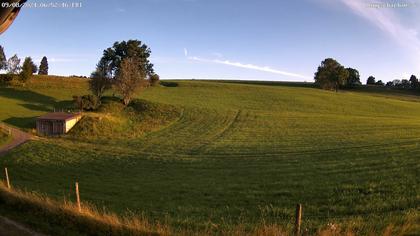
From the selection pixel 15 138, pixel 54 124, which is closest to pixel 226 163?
pixel 15 138

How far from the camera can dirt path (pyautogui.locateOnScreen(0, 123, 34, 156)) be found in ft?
126

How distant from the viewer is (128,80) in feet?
212

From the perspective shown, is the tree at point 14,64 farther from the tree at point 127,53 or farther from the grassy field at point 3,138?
the grassy field at point 3,138

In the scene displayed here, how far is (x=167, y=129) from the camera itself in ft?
172

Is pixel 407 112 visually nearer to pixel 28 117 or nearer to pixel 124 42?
pixel 124 42

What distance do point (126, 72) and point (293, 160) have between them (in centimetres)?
4163

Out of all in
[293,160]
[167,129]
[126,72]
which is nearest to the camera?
[293,160]

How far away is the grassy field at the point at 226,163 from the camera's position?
15.7 metres

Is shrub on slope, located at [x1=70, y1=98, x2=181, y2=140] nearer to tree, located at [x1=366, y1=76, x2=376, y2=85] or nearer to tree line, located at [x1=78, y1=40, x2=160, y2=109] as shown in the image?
tree line, located at [x1=78, y1=40, x2=160, y2=109]

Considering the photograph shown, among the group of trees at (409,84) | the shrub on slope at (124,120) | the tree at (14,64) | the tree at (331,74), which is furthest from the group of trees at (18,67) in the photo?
the group of trees at (409,84)

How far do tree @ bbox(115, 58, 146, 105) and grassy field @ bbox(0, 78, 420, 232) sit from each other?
2987 mm

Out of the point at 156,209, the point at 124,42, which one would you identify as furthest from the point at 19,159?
the point at 124,42

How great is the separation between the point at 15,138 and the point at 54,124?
592 centimetres

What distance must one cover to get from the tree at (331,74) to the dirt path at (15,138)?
307 ft
